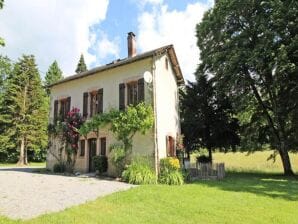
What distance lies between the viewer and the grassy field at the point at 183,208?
328 inches

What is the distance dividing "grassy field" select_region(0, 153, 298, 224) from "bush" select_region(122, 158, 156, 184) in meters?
2.23

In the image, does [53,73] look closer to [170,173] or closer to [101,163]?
[101,163]

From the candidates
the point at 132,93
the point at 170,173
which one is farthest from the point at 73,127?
the point at 170,173

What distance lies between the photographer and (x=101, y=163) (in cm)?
1805

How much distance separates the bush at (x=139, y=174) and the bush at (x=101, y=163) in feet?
6.83

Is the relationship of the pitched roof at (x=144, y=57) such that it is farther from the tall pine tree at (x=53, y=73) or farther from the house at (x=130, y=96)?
the tall pine tree at (x=53, y=73)

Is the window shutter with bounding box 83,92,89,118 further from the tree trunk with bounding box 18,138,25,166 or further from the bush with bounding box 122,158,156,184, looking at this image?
the tree trunk with bounding box 18,138,25,166

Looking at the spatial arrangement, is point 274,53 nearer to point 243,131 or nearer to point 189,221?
point 243,131

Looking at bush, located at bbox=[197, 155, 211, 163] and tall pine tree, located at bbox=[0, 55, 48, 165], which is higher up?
tall pine tree, located at bbox=[0, 55, 48, 165]

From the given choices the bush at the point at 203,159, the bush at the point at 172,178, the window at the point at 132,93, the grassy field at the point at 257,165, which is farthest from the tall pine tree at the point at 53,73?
the bush at the point at 172,178

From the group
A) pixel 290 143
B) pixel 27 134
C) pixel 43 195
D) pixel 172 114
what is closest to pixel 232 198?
pixel 43 195

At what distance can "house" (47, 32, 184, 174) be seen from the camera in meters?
17.7

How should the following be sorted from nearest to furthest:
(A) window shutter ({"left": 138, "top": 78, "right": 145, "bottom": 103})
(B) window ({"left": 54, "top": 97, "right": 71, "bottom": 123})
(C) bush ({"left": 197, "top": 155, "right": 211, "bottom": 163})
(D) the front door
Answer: (A) window shutter ({"left": 138, "top": 78, "right": 145, "bottom": 103}) < (D) the front door < (B) window ({"left": 54, "top": 97, "right": 71, "bottom": 123}) < (C) bush ({"left": 197, "top": 155, "right": 211, "bottom": 163})

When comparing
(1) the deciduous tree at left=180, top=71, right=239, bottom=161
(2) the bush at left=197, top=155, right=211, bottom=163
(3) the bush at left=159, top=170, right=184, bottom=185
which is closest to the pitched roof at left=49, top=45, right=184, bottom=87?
(1) the deciduous tree at left=180, top=71, right=239, bottom=161
